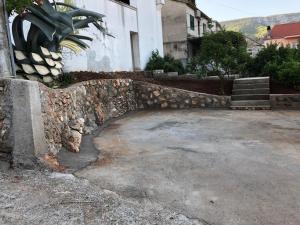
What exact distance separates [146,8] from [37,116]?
13.5 metres

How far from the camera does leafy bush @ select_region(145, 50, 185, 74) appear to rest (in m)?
15.8

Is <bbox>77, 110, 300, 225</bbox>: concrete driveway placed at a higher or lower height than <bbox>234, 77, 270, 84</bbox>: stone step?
lower

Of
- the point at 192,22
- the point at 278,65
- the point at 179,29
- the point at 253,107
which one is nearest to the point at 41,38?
the point at 253,107

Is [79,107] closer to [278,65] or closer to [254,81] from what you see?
[254,81]

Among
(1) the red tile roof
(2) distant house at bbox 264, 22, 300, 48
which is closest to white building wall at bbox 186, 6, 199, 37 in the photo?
(2) distant house at bbox 264, 22, 300, 48

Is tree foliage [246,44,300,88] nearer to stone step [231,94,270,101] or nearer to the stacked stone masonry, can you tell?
stone step [231,94,270,101]

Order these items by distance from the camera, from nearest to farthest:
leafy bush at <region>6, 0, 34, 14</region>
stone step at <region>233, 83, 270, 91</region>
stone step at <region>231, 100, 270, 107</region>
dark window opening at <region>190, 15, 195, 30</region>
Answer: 1. leafy bush at <region>6, 0, 34, 14</region>
2. stone step at <region>231, 100, 270, 107</region>
3. stone step at <region>233, 83, 270, 91</region>
4. dark window opening at <region>190, 15, 195, 30</region>

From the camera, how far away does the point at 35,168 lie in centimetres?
441

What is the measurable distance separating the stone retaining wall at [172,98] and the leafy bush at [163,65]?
4.83 m

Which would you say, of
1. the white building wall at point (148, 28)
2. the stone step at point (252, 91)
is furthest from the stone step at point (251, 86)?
the white building wall at point (148, 28)

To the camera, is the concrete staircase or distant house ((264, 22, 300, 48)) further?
distant house ((264, 22, 300, 48))

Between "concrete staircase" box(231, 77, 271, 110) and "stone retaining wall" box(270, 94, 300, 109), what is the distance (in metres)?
0.20

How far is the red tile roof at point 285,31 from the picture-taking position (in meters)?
35.8

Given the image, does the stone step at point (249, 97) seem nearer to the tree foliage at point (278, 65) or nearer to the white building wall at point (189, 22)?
the tree foliage at point (278, 65)
